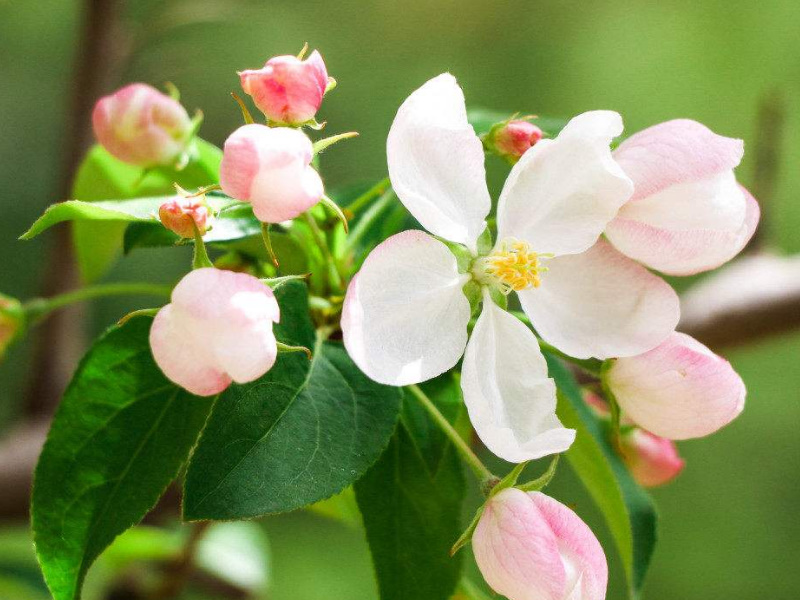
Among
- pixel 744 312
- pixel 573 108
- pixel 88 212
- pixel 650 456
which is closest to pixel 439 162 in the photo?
pixel 88 212

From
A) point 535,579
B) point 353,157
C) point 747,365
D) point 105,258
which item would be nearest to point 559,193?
point 535,579

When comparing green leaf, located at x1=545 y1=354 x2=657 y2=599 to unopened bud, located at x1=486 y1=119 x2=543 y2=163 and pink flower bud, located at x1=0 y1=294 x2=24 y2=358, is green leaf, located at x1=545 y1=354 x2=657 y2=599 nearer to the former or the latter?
unopened bud, located at x1=486 y1=119 x2=543 y2=163

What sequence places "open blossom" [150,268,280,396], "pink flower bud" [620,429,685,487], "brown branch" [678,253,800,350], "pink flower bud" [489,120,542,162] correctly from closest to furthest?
1. "open blossom" [150,268,280,396]
2. "pink flower bud" [489,120,542,162]
3. "pink flower bud" [620,429,685,487]
4. "brown branch" [678,253,800,350]

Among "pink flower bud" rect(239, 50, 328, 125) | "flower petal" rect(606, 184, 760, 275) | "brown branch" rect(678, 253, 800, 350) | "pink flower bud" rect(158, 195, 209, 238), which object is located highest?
"pink flower bud" rect(239, 50, 328, 125)

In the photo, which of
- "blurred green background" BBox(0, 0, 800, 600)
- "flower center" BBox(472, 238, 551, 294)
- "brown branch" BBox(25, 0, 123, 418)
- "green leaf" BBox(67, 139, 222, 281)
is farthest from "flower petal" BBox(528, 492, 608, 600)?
"blurred green background" BBox(0, 0, 800, 600)

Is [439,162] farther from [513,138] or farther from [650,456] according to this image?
[650,456]

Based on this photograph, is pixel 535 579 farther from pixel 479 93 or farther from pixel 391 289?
pixel 479 93

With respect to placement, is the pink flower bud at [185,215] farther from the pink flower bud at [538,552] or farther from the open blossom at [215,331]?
the pink flower bud at [538,552]

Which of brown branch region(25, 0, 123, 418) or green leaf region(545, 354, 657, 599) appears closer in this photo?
green leaf region(545, 354, 657, 599)
